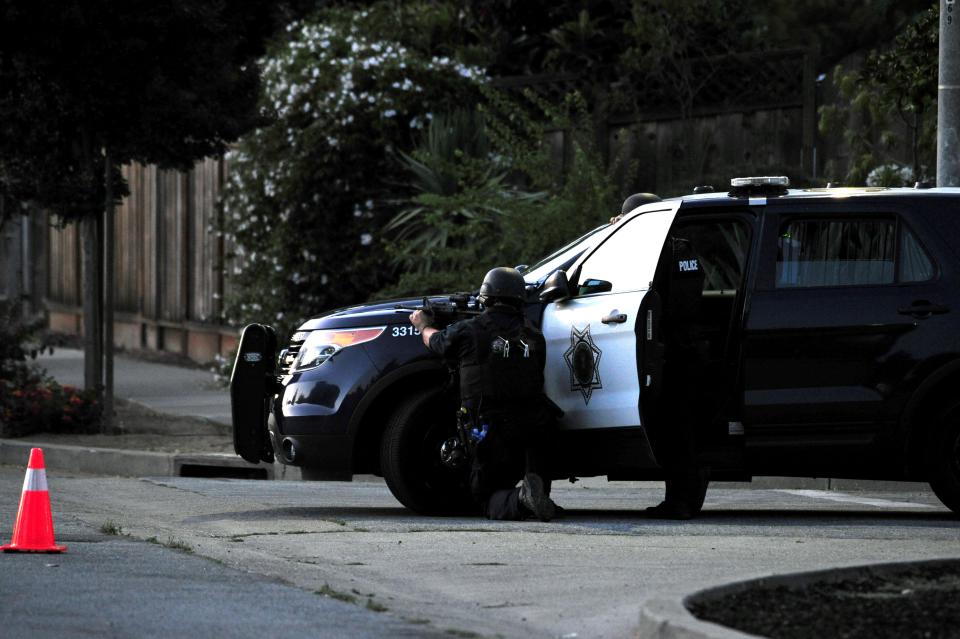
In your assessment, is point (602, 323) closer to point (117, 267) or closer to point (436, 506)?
point (436, 506)

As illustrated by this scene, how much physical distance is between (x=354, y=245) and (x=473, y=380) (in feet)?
29.3

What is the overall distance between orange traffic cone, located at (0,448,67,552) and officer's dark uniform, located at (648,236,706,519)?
11.0ft

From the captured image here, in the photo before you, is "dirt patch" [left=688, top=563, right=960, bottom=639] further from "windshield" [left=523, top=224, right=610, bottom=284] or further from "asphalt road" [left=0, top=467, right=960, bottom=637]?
"windshield" [left=523, top=224, right=610, bottom=284]

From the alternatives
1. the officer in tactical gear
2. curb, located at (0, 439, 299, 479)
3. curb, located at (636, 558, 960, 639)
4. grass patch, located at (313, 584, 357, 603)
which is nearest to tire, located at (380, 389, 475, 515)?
the officer in tactical gear

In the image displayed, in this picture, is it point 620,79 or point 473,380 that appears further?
point 620,79

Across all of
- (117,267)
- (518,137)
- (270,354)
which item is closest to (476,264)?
(518,137)

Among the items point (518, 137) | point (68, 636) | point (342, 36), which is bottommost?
point (68, 636)

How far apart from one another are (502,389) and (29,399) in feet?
22.6

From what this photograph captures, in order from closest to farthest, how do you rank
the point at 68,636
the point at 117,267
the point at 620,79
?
the point at 68,636 < the point at 620,79 < the point at 117,267

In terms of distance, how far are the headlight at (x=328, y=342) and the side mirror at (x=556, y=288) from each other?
0.97 meters

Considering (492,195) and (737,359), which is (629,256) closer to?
(737,359)

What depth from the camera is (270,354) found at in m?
10.7

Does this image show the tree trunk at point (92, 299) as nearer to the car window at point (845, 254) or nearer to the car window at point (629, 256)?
the car window at point (629, 256)

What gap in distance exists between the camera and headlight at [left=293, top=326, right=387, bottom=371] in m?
10.2
